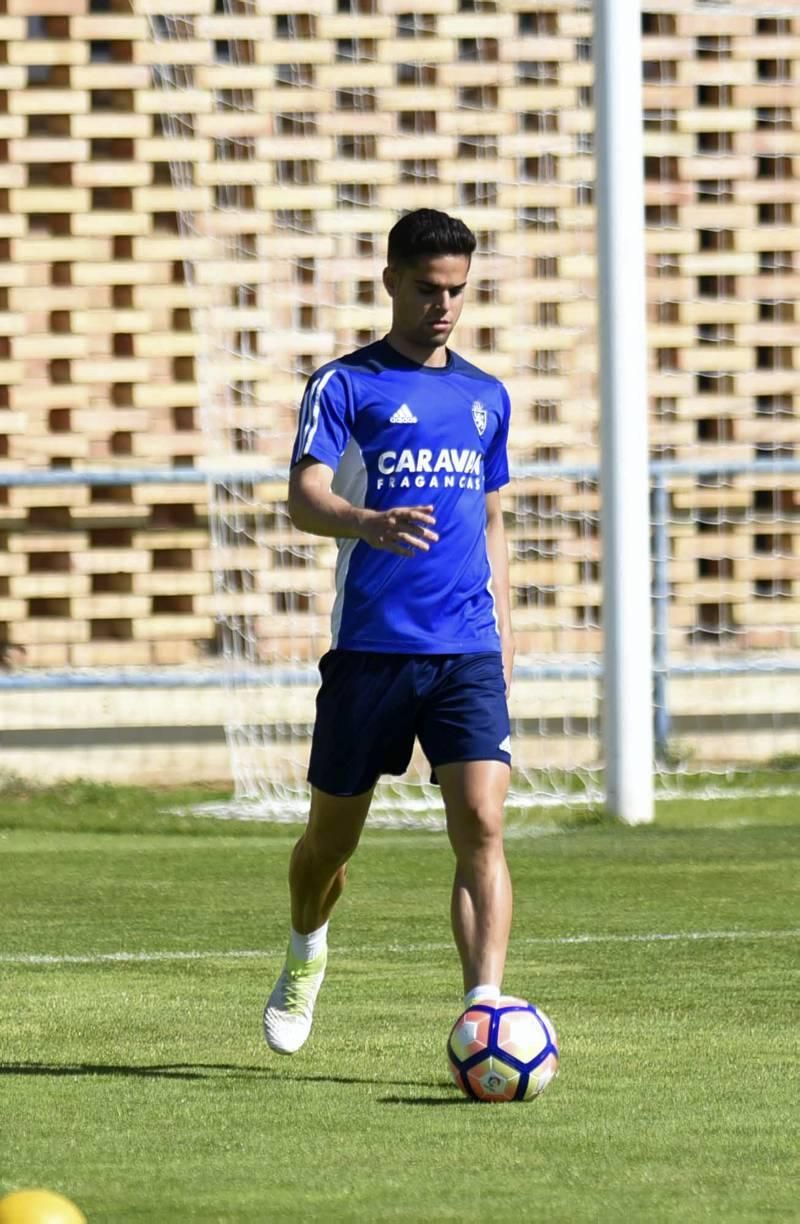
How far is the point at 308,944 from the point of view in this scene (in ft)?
19.1

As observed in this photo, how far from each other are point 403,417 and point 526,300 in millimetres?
7241

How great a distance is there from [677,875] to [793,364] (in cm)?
641

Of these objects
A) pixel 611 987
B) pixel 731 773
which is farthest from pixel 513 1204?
pixel 731 773

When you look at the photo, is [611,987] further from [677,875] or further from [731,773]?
[731,773]

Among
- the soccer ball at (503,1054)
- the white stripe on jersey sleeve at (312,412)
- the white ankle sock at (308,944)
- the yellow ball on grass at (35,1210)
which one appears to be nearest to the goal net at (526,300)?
the white ankle sock at (308,944)

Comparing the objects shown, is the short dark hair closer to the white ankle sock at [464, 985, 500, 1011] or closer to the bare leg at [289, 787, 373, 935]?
the bare leg at [289, 787, 373, 935]

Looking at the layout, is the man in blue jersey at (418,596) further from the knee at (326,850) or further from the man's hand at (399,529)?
the man's hand at (399,529)

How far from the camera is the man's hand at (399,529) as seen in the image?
5098 millimetres

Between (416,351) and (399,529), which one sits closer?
(399,529)

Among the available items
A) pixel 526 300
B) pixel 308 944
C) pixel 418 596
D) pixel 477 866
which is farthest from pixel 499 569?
pixel 526 300

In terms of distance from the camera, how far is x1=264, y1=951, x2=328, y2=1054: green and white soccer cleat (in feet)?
18.5

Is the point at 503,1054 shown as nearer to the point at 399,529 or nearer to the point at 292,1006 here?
the point at 292,1006

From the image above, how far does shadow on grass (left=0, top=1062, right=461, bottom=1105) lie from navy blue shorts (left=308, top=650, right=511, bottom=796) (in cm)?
61

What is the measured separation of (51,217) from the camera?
15.1 metres
